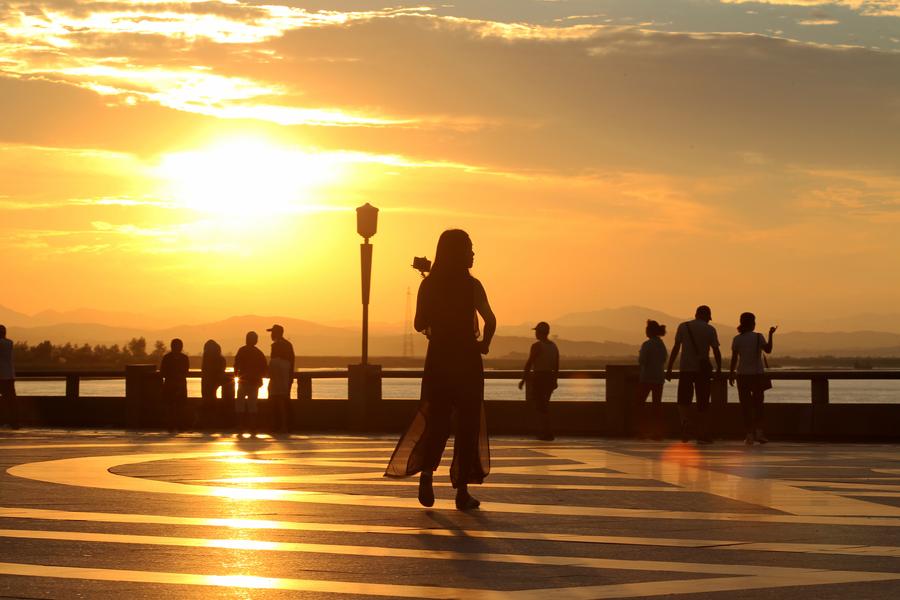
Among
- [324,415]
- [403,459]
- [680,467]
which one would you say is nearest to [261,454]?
[680,467]

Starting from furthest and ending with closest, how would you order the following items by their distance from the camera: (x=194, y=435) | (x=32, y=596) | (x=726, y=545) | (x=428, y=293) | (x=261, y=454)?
1. (x=194, y=435)
2. (x=261, y=454)
3. (x=428, y=293)
4. (x=726, y=545)
5. (x=32, y=596)

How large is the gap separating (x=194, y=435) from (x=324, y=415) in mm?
2751

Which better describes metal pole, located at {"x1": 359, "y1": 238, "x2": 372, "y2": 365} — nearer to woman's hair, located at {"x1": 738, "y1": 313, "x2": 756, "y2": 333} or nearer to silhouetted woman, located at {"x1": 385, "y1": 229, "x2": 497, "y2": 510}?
woman's hair, located at {"x1": 738, "y1": 313, "x2": 756, "y2": 333}

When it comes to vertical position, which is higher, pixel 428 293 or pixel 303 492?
pixel 428 293

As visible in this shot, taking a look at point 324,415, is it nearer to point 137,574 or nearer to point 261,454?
point 261,454

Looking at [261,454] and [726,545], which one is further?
[261,454]

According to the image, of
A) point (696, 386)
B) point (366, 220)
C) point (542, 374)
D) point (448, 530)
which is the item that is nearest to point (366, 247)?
point (366, 220)

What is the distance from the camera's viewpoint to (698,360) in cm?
2041

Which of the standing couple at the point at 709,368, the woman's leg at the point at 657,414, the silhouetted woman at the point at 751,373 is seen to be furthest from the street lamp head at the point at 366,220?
the silhouetted woman at the point at 751,373

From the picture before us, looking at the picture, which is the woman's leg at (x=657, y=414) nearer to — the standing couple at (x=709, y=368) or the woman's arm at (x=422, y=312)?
the standing couple at (x=709, y=368)

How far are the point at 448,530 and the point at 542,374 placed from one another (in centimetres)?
1244

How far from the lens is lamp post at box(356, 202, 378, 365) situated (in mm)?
26188

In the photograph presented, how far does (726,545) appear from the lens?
882 cm

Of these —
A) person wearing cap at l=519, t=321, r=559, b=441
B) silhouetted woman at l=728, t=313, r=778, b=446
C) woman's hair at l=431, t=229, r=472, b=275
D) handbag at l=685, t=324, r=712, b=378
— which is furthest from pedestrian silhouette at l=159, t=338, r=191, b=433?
woman's hair at l=431, t=229, r=472, b=275
